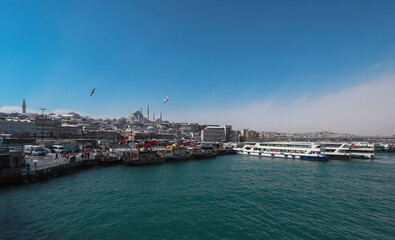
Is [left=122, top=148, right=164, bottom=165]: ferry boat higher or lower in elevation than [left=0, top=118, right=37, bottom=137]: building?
lower

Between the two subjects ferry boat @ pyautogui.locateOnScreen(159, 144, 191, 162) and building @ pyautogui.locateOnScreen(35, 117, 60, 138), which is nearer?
A: ferry boat @ pyautogui.locateOnScreen(159, 144, 191, 162)

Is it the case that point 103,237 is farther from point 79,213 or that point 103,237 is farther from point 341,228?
point 341,228

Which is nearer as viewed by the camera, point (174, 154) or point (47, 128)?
point (174, 154)

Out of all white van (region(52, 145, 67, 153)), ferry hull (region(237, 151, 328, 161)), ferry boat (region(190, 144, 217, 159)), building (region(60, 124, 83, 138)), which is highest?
building (region(60, 124, 83, 138))

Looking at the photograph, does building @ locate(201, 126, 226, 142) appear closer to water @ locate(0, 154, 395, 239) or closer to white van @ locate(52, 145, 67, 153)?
white van @ locate(52, 145, 67, 153)

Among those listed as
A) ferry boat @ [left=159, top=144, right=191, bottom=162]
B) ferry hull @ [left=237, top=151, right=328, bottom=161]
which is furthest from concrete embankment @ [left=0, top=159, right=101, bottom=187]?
ferry hull @ [left=237, top=151, right=328, bottom=161]

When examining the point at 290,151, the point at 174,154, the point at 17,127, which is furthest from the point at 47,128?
the point at 290,151

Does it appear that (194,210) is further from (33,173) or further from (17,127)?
(17,127)
